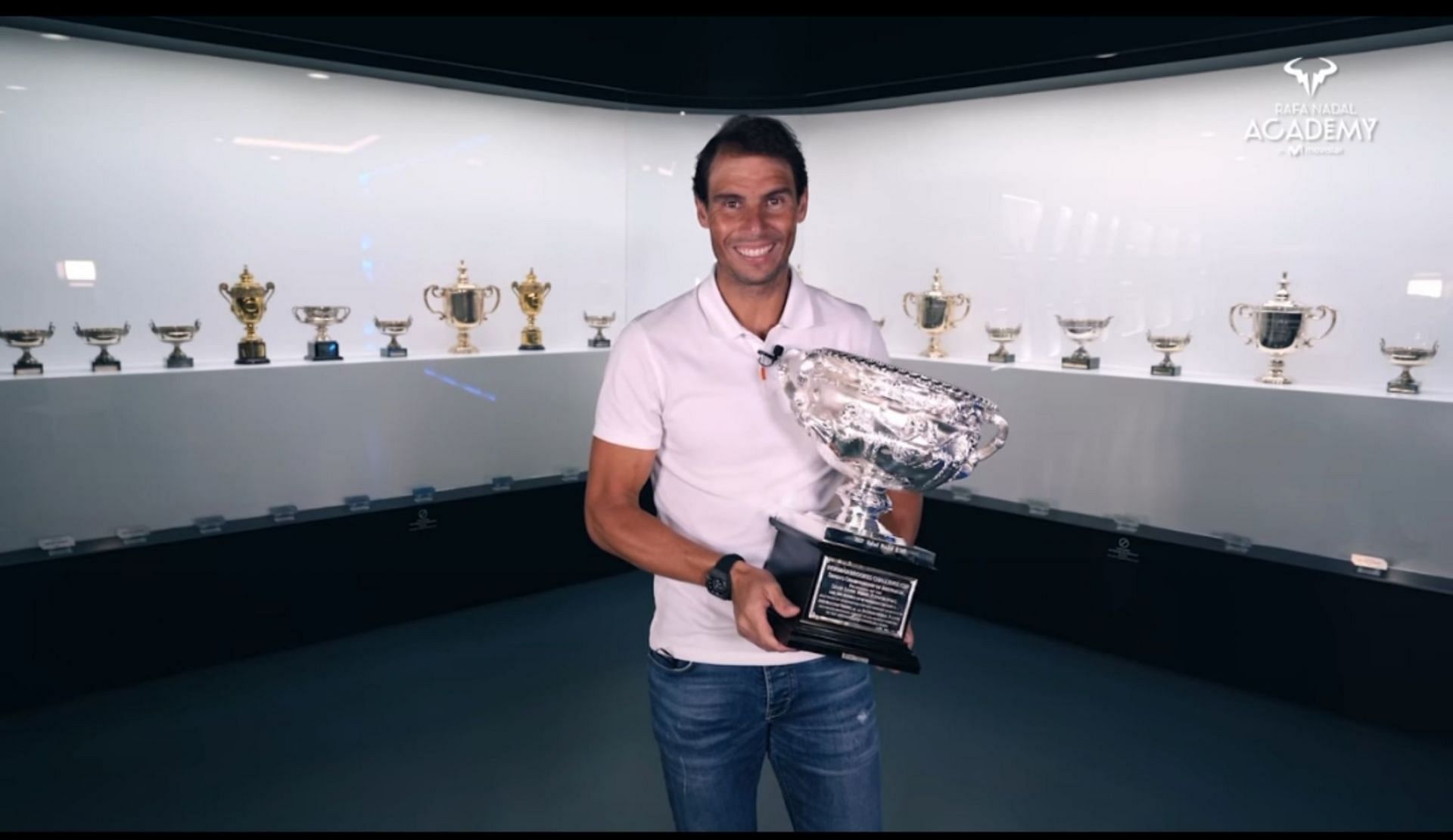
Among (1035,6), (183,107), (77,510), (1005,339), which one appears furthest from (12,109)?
(1005,339)

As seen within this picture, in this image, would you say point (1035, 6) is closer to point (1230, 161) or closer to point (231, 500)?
point (1230, 161)

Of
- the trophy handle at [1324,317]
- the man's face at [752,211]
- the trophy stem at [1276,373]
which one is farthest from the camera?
the trophy stem at [1276,373]

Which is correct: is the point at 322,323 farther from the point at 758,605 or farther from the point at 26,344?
the point at 758,605

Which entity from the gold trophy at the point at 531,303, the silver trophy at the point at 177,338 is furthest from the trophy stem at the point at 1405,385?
the silver trophy at the point at 177,338

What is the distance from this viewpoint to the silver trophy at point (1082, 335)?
3.82m

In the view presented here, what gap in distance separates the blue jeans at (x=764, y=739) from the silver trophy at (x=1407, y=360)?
2848 millimetres

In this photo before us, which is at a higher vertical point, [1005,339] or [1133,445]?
[1005,339]

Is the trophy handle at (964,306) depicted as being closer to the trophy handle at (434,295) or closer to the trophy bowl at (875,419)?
the trophy handle at (434,295)

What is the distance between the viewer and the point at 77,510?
10.3ft

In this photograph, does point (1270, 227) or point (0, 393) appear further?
point (1270, 227)

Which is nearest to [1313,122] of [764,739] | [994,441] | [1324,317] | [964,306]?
[1324,317]

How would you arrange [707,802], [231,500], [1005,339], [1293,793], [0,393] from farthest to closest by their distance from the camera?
[1005,339] → [231,500] → [0,393] → [1293,793] → [707,802]

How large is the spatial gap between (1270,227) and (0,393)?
4.63 metres

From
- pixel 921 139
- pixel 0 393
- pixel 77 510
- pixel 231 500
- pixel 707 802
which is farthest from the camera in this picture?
pixel 921 139
